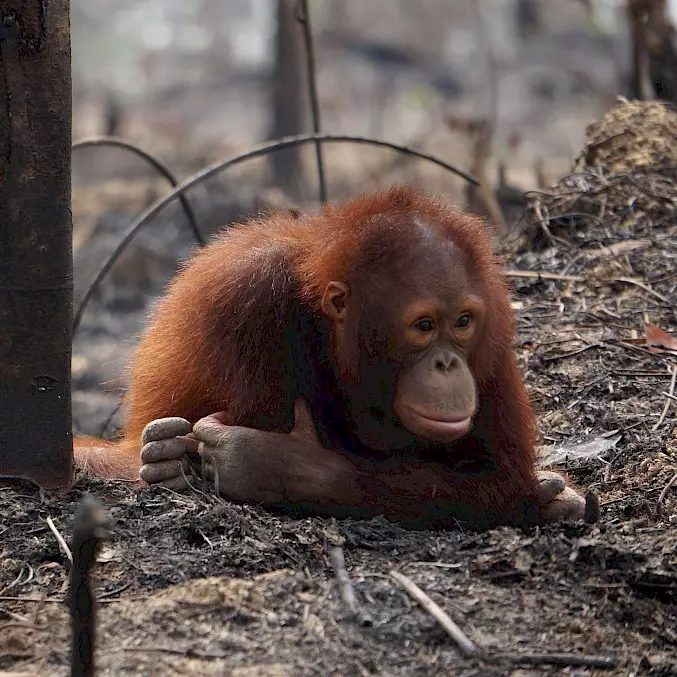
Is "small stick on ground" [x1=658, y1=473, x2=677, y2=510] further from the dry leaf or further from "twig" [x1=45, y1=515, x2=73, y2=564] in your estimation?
"twig" [x1=45, y1=515, x2=73, y2=564]

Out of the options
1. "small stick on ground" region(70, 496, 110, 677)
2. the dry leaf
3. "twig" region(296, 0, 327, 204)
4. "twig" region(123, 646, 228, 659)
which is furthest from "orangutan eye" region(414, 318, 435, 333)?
"twig" region(296, 0, 327, 204)

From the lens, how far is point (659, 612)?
8.47 ft

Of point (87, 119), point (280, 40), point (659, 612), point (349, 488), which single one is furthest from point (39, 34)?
point (87, 119)

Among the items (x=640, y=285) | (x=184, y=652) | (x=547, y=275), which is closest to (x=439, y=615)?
(x=184, y=652)

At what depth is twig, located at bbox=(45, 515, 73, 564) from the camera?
8.97ft

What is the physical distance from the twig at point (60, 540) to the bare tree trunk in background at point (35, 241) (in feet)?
1.05

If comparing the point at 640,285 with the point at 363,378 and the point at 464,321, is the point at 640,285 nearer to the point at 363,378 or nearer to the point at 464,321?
the point at 464,321

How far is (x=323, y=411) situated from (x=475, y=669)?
1.36 meters

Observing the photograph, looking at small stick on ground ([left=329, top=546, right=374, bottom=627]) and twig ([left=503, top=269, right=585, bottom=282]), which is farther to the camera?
twig ([left=503, top=269, right=585, bottom=282])

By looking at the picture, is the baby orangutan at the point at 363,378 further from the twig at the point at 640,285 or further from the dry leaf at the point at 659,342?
the twig at the point at 640,285

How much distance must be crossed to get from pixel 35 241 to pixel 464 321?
1.31 meters

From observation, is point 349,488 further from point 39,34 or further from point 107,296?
point 107,296

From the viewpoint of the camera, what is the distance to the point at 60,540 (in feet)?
9.17

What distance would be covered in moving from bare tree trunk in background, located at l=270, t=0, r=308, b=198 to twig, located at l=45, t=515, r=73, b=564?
43.1ft
